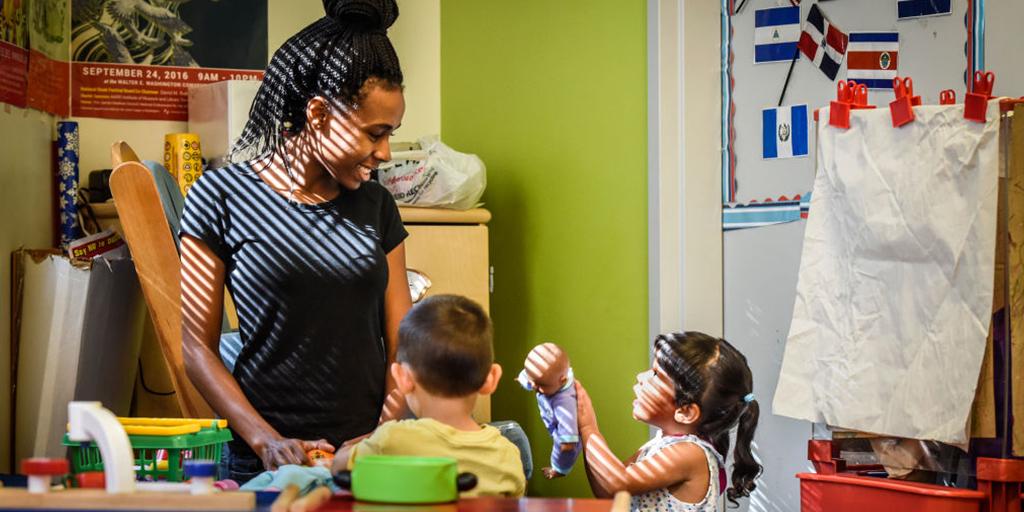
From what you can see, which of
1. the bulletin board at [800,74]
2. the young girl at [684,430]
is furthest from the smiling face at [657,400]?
the bulletin board at [800,74]

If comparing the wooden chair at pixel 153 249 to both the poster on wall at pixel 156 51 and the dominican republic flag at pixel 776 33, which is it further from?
the dominican republic flag at pixel 776 33

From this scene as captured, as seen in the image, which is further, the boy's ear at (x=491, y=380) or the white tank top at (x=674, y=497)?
the white tank top at (x=674, y=497)

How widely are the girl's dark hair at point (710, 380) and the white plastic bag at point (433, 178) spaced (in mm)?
1248

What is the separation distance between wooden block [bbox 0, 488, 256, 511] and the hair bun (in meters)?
1.06

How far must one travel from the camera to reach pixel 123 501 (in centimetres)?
117

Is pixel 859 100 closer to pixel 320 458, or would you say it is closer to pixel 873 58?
pixel 873 58

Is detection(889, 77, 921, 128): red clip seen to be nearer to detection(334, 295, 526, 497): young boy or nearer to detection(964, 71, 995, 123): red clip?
detection(964, 71, 995, 123): red clip

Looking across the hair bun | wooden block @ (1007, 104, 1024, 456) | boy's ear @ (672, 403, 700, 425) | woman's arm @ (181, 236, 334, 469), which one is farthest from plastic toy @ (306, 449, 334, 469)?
wooden block @ (1007, 104, 1024, 456)

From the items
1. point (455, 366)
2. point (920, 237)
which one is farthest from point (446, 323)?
point (920, 237)

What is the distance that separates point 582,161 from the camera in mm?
3822

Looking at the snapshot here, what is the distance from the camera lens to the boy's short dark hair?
1.70 meters

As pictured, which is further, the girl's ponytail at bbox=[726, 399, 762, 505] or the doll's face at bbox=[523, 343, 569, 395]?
the girl's ponytail at bbox=[726, 399, 762, 505]

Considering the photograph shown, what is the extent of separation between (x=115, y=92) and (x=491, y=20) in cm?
124

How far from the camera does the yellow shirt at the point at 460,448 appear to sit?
1.58 meters
